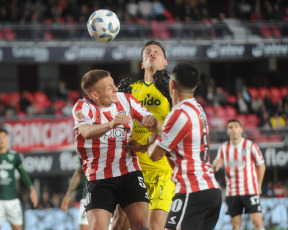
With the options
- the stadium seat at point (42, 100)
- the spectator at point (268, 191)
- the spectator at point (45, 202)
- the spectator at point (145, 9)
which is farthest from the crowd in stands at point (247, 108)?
the spectator at point (45, 202)

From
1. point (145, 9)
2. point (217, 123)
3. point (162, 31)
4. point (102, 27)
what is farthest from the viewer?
point (145, 9)

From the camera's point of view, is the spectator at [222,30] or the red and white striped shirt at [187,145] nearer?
the red and white striped shirt at [187,145]

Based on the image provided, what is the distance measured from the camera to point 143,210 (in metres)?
5.61

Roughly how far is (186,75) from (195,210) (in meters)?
1.12

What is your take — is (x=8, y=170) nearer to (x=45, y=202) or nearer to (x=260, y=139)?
(x=45, y=202)

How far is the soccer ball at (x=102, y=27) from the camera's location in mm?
7004

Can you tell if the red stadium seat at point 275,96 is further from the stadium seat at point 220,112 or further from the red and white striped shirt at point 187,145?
the red and white striped shirt at point 187,145

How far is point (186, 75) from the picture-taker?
4.99 meters

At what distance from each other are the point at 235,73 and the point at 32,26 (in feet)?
29.9

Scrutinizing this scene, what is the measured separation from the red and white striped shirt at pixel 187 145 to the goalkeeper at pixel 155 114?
4.67 ft

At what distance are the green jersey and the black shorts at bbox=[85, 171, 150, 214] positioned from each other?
496cm

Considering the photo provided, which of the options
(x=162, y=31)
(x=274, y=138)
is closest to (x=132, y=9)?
(x=162, y=31)

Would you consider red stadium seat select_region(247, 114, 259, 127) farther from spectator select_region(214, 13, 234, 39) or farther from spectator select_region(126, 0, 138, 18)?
spectator select_region(126, 0, 138, 18)

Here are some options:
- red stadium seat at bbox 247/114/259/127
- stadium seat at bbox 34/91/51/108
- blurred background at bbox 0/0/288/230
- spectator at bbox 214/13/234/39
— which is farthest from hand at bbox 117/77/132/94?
spectator at bbox 214/13/234/39
